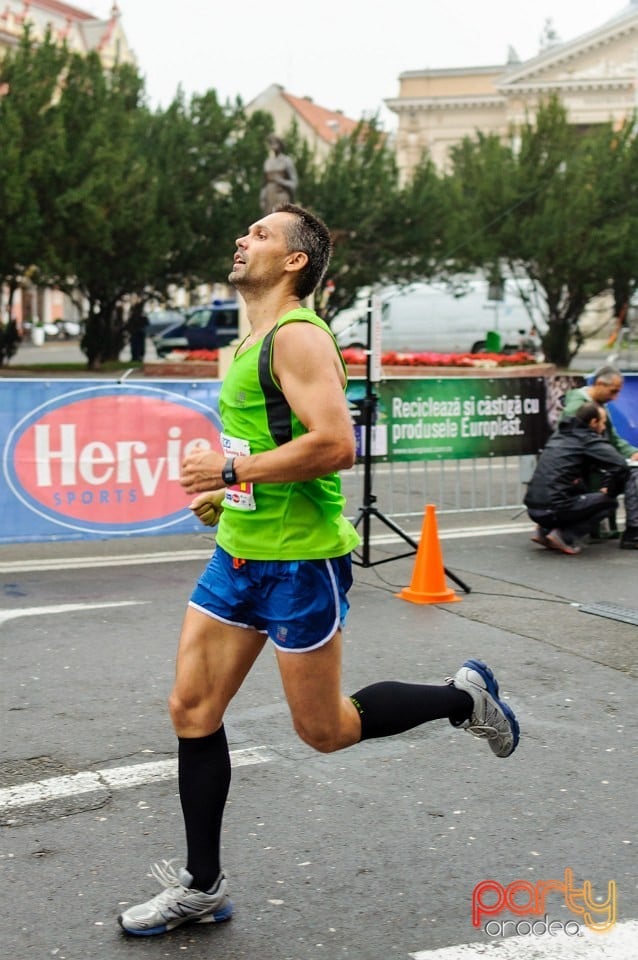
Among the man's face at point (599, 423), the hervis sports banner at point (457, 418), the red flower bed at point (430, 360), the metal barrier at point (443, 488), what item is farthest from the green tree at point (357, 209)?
the man's face at point (599, 423)

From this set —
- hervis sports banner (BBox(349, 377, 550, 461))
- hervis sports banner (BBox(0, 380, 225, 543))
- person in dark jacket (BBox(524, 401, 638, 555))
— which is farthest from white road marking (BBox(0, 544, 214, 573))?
person in dark jacket (BBox(524, 401, 638, 555))

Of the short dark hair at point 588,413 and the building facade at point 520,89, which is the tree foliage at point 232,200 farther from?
the building facade at point 520,89

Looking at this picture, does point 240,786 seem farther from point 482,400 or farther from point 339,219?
point 339,219

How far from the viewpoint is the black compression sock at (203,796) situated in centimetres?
341

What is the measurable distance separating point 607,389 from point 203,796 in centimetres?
727

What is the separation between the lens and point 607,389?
394 inches

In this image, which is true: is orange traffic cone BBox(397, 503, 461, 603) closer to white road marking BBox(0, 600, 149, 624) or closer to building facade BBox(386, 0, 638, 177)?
white road marking BBox(0, 600, 149, 624)

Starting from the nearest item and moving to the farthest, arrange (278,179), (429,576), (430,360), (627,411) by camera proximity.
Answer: (429,576) → (627,411) → (430,360) → (278,179)

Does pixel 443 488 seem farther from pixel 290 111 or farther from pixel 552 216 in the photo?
pixel 290 111

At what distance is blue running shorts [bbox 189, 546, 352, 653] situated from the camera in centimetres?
336

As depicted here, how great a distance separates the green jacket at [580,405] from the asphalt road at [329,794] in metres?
2.70

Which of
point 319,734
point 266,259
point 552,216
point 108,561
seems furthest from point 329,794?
point 552,216

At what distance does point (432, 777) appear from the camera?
15.2 ft

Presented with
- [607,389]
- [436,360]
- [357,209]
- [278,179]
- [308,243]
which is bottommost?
[436,360]
